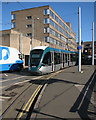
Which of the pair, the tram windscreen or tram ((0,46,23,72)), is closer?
the tram windscreen

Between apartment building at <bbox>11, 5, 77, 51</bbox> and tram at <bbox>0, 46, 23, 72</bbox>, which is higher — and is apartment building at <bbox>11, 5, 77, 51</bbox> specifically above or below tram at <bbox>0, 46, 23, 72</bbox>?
above

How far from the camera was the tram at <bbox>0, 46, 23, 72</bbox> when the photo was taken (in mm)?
14500

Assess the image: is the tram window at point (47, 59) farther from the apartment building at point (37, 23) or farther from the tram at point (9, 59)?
the apartment building at point (37, 23)

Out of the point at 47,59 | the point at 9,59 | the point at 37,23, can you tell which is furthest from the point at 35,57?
the point at 37,23

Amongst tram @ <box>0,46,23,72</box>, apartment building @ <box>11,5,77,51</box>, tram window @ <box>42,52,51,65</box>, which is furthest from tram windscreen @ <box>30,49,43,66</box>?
apartment building @ <box>11,5,77,51</box>

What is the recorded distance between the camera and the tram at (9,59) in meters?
14.5

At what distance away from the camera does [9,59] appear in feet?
50.3

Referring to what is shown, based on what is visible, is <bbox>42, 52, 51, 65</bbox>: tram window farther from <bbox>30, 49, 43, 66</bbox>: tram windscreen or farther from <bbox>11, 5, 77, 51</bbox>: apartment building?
<bbox>11, 5, 77, 51</bbox>: apartment building

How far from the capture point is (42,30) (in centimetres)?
4103

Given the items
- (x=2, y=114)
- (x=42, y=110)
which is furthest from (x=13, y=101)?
(x=42, y=110)

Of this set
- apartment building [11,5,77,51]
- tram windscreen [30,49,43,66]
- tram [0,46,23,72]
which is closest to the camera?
tram windscreen [30,49,43,66]

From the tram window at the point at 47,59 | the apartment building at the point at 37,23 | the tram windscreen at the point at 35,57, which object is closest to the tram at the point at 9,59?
the tram windscreen at the point at 35,57

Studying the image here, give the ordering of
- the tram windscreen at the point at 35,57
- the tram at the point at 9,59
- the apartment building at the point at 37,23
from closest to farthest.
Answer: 1. the tram windscreen at the point at 35,57
2. the tram at the point at 9,59
3. the apartment building at the point at 37,23

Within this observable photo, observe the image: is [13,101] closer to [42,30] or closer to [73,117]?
[73,117]
